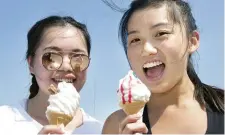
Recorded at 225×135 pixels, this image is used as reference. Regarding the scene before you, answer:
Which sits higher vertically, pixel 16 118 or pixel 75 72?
pixel 75 72

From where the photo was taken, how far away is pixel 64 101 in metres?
3.51

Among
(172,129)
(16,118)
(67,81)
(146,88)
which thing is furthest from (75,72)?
(172,129)

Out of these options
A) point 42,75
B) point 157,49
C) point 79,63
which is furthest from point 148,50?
point 42,75

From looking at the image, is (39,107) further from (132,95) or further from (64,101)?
(132,95)

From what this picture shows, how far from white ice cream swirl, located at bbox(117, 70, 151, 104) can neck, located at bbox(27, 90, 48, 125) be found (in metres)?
1.54

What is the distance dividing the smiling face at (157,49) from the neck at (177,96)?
99mm

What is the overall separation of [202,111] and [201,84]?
0.41m

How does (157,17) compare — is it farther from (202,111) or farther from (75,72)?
(75,72)

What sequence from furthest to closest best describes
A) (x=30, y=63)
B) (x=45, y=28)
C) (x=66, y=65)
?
(x=30, y=63)
(x=45, y=28)
(x=66, y=65)

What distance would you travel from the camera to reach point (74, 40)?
433 centimetres

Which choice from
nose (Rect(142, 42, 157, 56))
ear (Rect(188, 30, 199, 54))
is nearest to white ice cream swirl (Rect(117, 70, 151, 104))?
nose (Rect(142, 42, 157, 56))

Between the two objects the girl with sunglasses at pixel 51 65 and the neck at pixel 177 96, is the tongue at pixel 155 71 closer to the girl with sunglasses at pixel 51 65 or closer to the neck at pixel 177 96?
the neck at pixel 177 96

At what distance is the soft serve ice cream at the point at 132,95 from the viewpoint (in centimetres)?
323

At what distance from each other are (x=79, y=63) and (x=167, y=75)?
129cm
